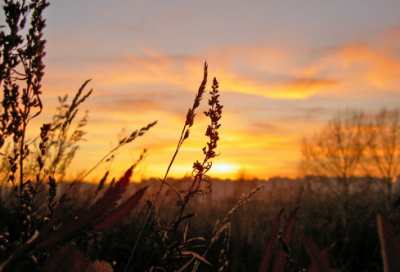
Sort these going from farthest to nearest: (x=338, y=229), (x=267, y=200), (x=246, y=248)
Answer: (x=267, y=200) → (x=338, y=229) → (x=246, y=248)

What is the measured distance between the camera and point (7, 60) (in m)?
1.16

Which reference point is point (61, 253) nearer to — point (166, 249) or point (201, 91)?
point (166, 249)

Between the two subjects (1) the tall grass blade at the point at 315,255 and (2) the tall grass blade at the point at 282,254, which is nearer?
(1) the tall grass blade at the point at 315,255

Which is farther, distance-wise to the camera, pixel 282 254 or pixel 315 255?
pixel 282 254

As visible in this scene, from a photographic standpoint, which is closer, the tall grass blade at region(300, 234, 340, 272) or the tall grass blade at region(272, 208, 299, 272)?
the tall grass blade at region(300, 234, 340, 272)

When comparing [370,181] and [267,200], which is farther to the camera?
[370,181]

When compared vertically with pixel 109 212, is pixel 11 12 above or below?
above

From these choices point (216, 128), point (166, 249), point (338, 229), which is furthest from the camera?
point (338, 229)

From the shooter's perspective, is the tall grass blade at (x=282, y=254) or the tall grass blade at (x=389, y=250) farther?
the tall grass blade at (x=282, y=254)

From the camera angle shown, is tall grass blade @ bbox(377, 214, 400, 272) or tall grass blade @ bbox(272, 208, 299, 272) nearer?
tall grass blade @ bbox(377, 214, 400, 272)

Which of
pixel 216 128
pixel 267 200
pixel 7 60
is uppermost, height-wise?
pixel 7 60

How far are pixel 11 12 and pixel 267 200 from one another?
15.1 meters

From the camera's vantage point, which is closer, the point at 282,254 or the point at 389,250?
the point at 389,250

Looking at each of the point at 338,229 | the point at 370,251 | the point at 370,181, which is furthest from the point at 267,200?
the point at 370,181
